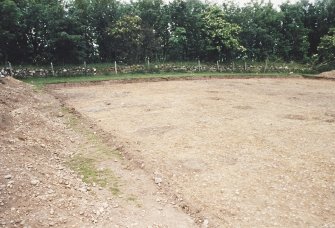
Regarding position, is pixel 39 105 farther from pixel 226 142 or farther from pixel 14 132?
pixel 226 142

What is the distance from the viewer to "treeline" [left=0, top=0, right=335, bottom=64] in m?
27.4

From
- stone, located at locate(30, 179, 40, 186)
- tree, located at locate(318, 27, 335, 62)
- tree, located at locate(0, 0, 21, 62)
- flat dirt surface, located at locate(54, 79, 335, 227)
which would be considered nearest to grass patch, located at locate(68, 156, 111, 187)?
flat dirt surface, located at locate(54, 79, 335, 227)

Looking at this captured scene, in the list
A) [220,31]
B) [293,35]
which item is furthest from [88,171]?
[293,35]

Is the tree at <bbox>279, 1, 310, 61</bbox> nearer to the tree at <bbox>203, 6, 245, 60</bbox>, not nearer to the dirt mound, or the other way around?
the dirt mound

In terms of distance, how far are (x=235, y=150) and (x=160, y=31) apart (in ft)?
85.0

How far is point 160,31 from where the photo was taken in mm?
33781

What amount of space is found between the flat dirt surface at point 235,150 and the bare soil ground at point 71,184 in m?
0.51

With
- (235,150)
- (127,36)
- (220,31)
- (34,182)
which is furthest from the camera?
(220,31)

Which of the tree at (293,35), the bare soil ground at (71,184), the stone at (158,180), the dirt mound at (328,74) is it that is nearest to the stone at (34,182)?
the bare soil ground at (71,184)

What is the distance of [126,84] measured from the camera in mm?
25156

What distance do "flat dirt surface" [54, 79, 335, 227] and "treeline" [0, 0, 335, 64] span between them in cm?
1151

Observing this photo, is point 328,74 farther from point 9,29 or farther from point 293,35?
point 9,29

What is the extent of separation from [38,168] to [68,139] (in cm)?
352

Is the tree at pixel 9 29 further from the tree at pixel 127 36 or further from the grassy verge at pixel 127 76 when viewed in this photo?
the tree at pixel 127 36
